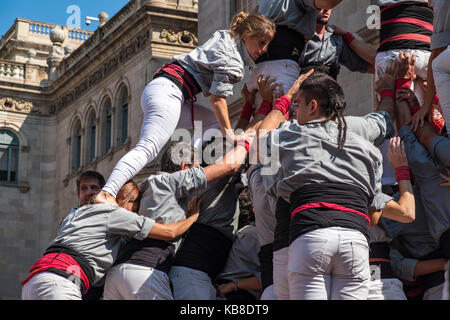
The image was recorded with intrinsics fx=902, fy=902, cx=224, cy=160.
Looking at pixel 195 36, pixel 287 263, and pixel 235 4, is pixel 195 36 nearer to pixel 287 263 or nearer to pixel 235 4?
pixel 235 4

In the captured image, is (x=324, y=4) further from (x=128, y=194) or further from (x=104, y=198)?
(x=104, y=198)

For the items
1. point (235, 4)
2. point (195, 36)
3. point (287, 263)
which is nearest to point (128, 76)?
point (195, 36)

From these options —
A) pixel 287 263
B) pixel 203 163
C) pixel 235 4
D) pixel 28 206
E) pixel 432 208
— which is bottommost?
pixel 287 263

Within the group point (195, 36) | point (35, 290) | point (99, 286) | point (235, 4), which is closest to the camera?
point (35, 290)

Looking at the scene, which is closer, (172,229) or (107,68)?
(172,229)

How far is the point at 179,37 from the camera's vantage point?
3244 cm

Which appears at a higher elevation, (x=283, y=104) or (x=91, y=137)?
(x=91, y=137)

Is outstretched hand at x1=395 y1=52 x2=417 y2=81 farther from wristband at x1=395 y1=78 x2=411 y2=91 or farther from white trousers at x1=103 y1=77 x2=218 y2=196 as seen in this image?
white trousers at x1=103 y1=77 x2=218 y2=196

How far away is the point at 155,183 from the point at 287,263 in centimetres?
148

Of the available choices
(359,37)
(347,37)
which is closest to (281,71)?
(347,37)

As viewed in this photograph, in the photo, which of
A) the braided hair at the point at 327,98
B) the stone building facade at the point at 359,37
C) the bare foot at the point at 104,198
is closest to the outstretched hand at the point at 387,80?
the braided hair at the point at 327,98

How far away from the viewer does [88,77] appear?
38.9m

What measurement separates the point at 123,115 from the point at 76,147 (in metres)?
5.60

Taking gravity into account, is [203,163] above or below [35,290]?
above
